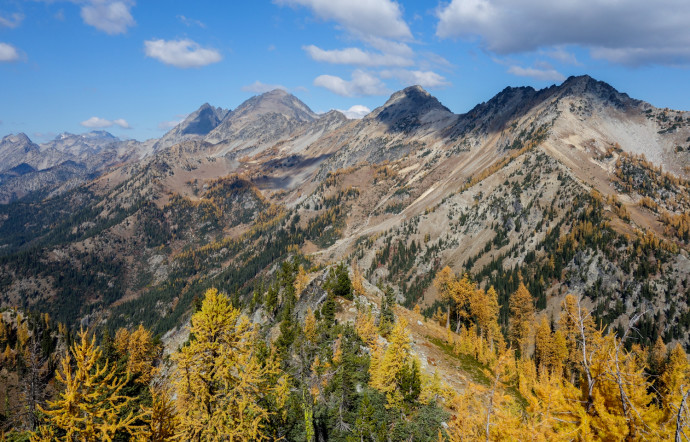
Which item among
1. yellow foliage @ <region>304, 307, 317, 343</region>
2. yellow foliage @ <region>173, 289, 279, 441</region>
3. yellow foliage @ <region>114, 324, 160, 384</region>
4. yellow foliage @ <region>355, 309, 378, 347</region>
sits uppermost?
yellow foliage @ <region>173, 289, 279, 441</region>

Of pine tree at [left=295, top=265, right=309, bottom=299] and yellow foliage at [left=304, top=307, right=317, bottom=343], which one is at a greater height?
pine tree at [left=295, top=265, right=309, bottom=299]

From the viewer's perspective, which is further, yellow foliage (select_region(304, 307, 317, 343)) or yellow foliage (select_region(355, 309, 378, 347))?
yellow foliage (select_region(304, 307, 317, 343))

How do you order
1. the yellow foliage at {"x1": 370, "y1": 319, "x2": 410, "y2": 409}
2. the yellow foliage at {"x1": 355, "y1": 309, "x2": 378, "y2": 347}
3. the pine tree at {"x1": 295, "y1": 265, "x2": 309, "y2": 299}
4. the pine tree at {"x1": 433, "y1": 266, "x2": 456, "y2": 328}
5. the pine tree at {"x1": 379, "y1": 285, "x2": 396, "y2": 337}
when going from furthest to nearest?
1. the pine tree at {"x1": 295, "y1": 265, "x2": 309, "y2": 299}
2. the pine tree at {"x1": 433, "y1": 266, "x2": 456, "y2": 328}
3. the pine tree at {"x1": 379, "y1": 285, "x2": 396, "y2": 337}
4. the yellow foliage at {"x1": 355, "y1": 309, "x2": 378, "y2": 347}
5. the yellow foliage at {"x1": 370, "y1": 319, "x2": 410, "y2": 409}

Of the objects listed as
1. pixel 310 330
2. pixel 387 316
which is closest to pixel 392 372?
pixel 387 316

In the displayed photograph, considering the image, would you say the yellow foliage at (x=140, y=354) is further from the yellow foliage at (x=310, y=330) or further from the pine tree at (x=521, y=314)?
the pine tree at (x=521, y=314)

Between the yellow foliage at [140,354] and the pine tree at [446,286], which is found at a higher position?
the pine tree at [446,286]

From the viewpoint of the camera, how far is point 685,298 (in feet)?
370

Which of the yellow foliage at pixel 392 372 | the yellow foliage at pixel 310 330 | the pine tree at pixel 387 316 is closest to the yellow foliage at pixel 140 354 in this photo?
the yellow foliage at pixel 310 330

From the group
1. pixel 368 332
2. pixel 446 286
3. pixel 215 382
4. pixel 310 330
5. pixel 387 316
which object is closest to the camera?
pixel 215 382

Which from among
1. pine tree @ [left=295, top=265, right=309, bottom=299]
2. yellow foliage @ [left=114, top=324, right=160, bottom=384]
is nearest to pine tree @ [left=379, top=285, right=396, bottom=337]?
pine tree @ [left=295, top=265, right=309, bottom=299]

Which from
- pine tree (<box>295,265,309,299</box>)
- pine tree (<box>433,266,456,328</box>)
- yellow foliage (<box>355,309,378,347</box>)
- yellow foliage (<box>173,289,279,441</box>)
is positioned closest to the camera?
yellow foliage (<box>173,289,279,441</box>)

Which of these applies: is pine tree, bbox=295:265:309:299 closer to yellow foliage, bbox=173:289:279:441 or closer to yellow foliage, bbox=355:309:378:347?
yellow foliage, bbox=355:309:378:347

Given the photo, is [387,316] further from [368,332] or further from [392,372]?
[392,372]

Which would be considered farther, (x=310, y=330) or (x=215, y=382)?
(x=310, y=330)
